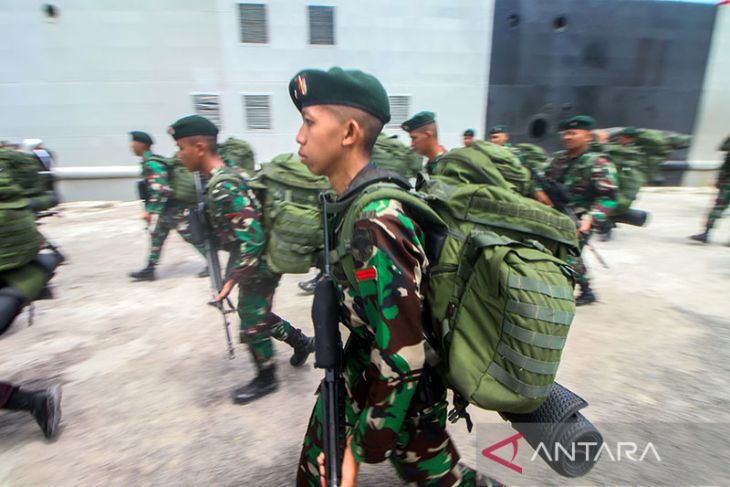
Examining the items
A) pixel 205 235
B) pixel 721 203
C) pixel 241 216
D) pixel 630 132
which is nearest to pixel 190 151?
pixel 205 235

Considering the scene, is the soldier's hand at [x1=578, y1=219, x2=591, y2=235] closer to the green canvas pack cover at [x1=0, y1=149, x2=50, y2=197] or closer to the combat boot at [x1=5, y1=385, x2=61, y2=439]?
the combat boot at [x1=5, y1=385, x2=61, y2=439]

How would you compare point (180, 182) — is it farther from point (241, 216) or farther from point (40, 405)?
point (40, 405)

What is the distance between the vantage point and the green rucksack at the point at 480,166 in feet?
4.82

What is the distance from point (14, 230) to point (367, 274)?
6.90 ft

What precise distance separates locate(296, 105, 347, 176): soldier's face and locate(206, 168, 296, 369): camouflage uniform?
1.27 metres

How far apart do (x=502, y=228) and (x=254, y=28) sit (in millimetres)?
9533

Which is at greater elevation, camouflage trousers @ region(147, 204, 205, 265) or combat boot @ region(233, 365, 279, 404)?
camouflage trousers @ region(147, 204, 205, 265)

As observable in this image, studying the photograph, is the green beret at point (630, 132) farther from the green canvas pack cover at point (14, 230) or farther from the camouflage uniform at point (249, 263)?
the green canvas pack cover at point (14, 230)

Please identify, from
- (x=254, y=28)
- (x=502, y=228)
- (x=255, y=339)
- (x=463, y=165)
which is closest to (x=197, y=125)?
(x=255, y=339)

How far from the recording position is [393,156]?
17.7 ft

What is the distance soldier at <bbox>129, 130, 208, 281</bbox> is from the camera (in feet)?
16.0

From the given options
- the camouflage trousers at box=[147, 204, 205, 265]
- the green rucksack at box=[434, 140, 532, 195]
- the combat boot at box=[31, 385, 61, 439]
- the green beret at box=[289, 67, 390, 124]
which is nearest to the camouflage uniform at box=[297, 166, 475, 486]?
the green beret at box=[289, 67, 390, 124]

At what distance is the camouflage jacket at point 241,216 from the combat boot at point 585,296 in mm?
3479

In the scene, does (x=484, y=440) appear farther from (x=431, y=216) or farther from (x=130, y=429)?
(x=130, y=429)
